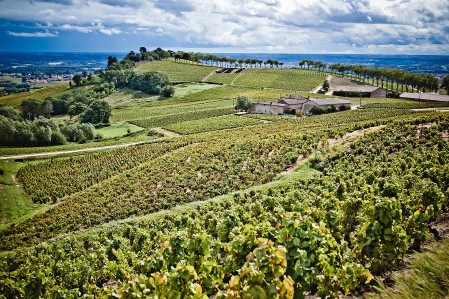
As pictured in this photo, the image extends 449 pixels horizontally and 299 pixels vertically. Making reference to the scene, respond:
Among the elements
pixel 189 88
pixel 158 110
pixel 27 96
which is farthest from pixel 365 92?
pixel 27 96

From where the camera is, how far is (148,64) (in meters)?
188

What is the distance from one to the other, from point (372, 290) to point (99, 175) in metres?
44.5

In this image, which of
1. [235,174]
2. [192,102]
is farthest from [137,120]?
[235,174]

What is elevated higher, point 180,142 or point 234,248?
point 234,248

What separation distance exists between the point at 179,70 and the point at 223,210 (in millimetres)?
165044

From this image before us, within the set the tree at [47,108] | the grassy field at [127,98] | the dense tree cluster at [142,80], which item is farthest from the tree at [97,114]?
the dense tree cluster at [142,80]

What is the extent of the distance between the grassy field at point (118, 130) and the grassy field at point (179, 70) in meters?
75.6

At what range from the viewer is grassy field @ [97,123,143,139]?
7769 cm

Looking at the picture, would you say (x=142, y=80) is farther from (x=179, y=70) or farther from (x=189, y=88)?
(x=179, y=70)

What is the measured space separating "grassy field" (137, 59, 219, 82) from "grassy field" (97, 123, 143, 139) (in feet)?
248

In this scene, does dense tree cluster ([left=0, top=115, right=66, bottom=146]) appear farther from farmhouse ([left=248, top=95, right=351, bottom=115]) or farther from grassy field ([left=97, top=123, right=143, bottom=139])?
farmhouse ([left=248, top=95, right=351, bottom=115])

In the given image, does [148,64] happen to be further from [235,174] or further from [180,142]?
[235,174]

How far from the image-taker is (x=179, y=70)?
175 meters

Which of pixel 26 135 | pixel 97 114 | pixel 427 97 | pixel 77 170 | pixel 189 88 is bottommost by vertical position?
pixel 77 170
